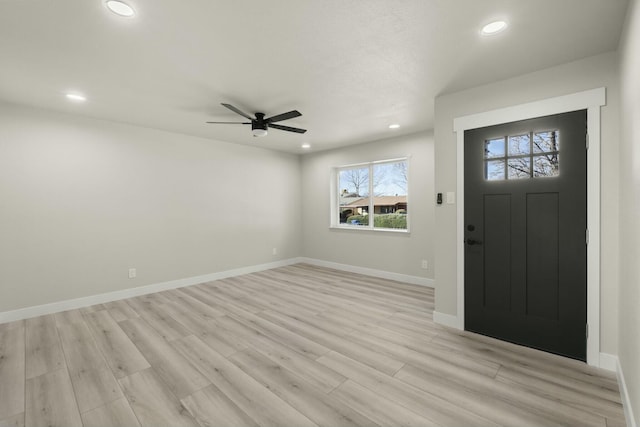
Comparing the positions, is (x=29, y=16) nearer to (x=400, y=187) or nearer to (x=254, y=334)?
(x=254, y=334)

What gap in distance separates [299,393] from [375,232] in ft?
12.3

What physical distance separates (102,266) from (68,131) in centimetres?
187

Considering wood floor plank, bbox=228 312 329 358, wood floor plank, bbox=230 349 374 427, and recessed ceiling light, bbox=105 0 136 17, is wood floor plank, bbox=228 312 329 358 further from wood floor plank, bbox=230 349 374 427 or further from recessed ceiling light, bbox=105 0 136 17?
recessed ceiling light, bbox=105 0 136 17

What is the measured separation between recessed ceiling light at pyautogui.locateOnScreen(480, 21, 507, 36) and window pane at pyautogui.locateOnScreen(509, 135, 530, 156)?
1098 millimetres

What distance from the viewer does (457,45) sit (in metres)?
2.20

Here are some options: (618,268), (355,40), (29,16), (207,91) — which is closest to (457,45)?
(355,40)

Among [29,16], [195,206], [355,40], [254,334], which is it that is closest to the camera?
[29,16]

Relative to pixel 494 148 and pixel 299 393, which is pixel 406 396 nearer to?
pixel 299 393

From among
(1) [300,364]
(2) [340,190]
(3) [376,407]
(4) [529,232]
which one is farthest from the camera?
(2) [340,190]

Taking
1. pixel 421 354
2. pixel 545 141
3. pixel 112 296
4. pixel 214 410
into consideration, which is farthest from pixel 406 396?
pixel 112 296

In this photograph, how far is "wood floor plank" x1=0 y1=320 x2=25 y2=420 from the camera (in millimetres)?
1899

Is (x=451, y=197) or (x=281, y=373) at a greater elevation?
(x=451, y=197)

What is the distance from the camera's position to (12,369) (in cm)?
232

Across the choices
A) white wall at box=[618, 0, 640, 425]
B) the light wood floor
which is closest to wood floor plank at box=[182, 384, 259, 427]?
the light wood floor
